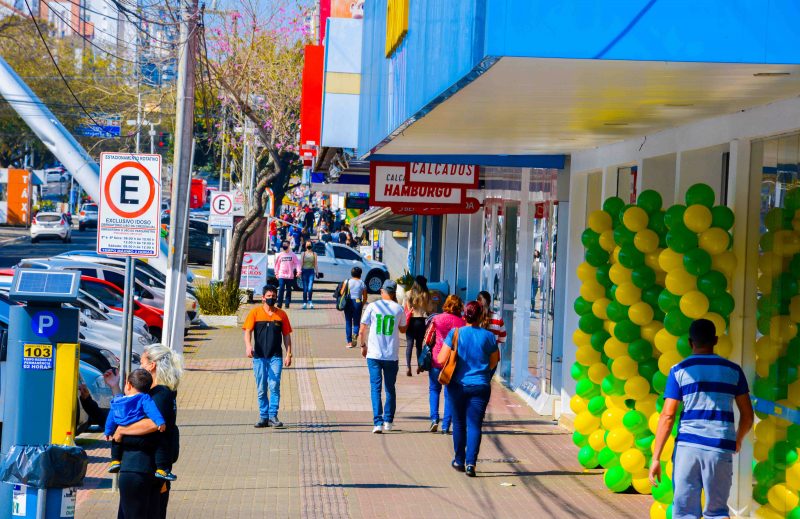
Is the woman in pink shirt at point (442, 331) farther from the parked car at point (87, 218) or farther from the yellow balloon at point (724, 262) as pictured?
the parked car at point (87, 218)

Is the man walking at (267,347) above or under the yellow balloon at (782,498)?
above

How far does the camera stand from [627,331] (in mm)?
9594

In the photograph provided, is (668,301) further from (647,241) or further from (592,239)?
(592,239)

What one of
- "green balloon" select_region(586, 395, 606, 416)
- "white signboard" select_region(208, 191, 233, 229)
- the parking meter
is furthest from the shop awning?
the parking meter

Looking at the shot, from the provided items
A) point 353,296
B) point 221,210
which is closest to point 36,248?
point 221,210

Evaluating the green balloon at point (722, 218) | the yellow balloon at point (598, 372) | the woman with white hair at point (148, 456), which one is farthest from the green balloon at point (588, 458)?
the woman with white hair at point (148, 456)

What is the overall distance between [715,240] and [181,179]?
8.60m

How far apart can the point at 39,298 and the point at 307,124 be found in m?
11.8

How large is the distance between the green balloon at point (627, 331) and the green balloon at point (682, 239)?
1.26m

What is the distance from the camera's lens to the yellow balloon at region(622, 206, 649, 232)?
9.39 metres

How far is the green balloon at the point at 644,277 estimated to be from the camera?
9.40 meters

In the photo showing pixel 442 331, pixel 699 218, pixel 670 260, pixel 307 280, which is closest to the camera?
pixel 699 218

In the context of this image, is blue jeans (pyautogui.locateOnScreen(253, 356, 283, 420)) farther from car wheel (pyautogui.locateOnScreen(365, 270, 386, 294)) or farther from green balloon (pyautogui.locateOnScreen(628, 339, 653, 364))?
car wheel (pyautogui.locateOnScreen(365, 270, 386, 294))

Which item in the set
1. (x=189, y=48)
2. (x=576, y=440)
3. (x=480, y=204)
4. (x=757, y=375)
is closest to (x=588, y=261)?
(x=576, y=440)
